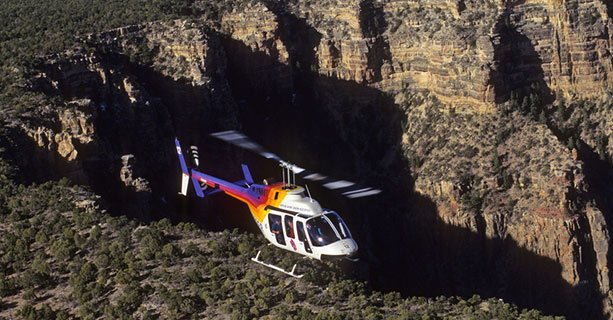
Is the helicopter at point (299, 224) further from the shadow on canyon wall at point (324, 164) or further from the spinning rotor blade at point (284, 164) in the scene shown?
the shadow on canyon wall at point (324, 164)

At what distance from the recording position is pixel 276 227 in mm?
50594

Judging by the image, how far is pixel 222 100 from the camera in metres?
78.5

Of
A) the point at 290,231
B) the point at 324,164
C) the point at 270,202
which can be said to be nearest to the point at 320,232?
Answer: the point at 290,231

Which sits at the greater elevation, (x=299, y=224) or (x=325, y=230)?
(x=299, y=224)

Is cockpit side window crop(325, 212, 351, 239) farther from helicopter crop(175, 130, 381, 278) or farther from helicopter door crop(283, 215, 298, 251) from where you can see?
helicopter door crop(283, 215, 298, 251)

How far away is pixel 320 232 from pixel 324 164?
127 ft

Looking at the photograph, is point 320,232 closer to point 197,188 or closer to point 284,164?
point 284,164

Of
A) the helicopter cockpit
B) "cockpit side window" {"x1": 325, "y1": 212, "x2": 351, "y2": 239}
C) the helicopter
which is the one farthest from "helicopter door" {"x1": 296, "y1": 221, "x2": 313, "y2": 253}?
"cockpit side window" {"x1": 325, "y1": 212, "x2": 351, "y2": 239}

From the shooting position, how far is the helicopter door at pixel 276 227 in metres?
50.2

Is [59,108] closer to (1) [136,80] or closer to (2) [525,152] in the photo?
(1) [136,80]

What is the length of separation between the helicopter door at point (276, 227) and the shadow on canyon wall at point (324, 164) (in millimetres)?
11150

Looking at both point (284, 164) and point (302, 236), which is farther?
point (284, 164)

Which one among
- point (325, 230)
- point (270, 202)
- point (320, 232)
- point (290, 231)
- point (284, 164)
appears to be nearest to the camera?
point (320, 232)

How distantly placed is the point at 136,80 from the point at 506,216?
1160 inches
